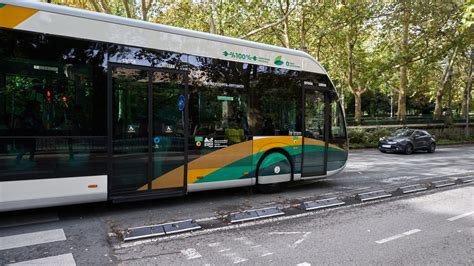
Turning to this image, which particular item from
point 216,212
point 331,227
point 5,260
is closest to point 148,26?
point 216,212

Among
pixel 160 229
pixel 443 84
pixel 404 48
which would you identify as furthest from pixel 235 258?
pixel 443 84

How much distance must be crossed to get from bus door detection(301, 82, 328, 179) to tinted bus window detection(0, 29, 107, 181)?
4.75 meters

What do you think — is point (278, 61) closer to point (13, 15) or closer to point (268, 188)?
point (268, 188)

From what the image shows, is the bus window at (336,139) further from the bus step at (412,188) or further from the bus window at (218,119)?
the bus window at (218,119)

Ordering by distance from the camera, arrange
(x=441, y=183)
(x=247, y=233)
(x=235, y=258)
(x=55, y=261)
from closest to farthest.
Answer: (x=55, y=261) < (x=235, y=258) < (x=247, y=233) < (x=441, y=183)

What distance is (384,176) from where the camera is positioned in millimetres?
10953

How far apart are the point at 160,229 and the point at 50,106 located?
103 inches

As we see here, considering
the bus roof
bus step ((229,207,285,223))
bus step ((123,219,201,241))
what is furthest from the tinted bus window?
bus step ((229,207,285,223))

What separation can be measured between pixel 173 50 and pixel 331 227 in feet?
14.1

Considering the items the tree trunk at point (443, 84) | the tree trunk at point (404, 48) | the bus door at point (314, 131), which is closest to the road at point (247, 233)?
the bus door at point (314, 131)

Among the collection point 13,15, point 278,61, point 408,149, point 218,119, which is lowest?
point 408,149

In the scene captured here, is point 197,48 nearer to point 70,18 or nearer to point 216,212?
point 70,18

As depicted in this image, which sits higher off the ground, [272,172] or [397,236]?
[272,172]

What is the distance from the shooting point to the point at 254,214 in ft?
19.7
